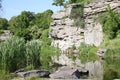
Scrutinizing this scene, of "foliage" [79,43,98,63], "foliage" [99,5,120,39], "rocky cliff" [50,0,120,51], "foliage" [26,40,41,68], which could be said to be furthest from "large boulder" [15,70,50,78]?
"rocky cliff" [50,0,120,51]

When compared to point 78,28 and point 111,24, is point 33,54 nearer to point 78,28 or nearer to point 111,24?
point 111,24

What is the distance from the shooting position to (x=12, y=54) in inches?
1161

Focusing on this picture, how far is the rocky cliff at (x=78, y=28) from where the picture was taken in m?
54.2

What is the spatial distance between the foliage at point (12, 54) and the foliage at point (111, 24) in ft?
73.2

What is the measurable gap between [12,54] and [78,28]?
99.7 ft

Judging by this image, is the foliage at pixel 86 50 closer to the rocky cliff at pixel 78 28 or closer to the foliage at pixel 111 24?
the rocky cliff at pixel 78 28

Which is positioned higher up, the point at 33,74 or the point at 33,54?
the point at 33,54

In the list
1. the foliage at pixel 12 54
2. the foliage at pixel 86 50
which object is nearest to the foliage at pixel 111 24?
the foliage at pixel 86 50

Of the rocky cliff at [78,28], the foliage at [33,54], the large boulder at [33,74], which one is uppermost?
the rocky cliff at [78,28]

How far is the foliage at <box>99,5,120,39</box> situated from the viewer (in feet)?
167

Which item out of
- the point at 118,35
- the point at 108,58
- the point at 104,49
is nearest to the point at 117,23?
the point at 118,35

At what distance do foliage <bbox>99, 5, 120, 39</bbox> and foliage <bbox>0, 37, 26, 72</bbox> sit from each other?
2230 centimetres

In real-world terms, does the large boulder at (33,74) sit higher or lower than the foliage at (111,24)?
lower

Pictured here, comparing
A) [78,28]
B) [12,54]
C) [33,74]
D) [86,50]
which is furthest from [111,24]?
[33,74]
